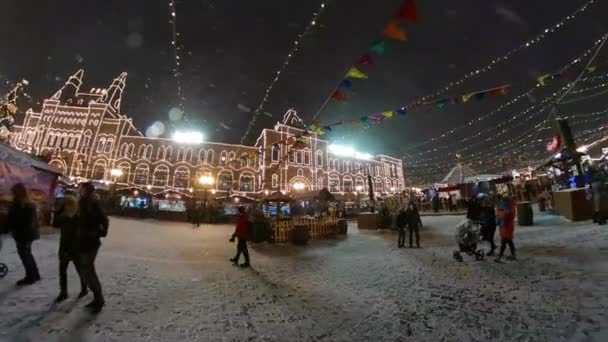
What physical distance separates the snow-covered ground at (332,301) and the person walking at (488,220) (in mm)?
829

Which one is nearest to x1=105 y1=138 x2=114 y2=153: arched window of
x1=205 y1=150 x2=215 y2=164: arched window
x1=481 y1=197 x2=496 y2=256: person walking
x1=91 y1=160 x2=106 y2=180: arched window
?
x1=91 y1=160 x2=106 y2=180: arched window

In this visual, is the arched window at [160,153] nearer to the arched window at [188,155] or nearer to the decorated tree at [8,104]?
the arched window at [188,155]

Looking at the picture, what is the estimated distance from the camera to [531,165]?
35188 mm

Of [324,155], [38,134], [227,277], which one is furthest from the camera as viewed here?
[324,155]

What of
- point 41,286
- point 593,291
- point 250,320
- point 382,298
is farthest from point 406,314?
point 41,286

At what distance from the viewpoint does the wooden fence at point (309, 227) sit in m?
12.3

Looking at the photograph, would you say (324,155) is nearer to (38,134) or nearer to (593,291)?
(38,134)

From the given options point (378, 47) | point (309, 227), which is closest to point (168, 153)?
point (309, 227)

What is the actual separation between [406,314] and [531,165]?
41450 millimetres

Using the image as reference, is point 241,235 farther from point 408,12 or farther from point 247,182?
point 247,182

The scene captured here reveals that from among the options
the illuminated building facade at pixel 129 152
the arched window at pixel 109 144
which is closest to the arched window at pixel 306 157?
the illuminated building facade at pixel 129 152

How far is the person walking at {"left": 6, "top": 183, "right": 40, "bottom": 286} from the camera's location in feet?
16.1

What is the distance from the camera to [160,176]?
39.9m

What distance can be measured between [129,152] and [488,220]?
43.6 metres
